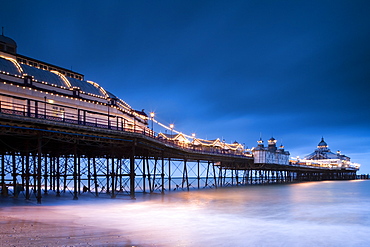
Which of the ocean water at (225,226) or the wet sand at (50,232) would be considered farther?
the ocean water at (225,226)

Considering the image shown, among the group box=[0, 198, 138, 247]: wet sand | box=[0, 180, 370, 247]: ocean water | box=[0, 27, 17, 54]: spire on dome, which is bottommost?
box=[0, 180, 370, 247]: ocean water

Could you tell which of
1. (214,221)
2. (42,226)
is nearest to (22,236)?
(42,226)

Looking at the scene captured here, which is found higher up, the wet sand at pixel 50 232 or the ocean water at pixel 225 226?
the wet sand at pixel 50 232

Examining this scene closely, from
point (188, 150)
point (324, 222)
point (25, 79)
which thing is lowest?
point (324, 222)

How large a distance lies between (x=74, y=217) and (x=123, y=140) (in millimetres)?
12020

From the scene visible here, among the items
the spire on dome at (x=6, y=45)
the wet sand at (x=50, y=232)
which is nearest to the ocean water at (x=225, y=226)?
the wet sand at (x=50, y=232)

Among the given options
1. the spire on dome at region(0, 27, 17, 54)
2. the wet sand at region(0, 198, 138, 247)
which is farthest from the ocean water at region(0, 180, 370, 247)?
the spire on dome at region(0, 27, 17, 54)

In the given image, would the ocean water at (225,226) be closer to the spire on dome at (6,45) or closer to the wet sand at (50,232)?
the wet sand at (50,232)

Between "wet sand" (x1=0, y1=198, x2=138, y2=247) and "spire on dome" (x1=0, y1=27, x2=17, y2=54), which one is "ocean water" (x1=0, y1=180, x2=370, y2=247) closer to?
"wet sand" (x1=0, y1=198, x2=138, y2=247)

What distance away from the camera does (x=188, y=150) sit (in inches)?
1884

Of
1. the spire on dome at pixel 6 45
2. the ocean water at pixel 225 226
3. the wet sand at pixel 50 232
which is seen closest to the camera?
the wet sand at pixel 50 232

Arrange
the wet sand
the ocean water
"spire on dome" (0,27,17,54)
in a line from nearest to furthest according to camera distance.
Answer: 1. the wet sand
2. the ocean water
3. "spire on dome" (0,27,17,54)

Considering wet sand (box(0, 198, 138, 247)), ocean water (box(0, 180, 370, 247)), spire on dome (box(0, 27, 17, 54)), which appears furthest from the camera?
spire on dome (box(0, 27, 17, 54))

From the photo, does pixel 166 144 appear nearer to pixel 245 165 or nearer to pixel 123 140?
pixel 123 140
